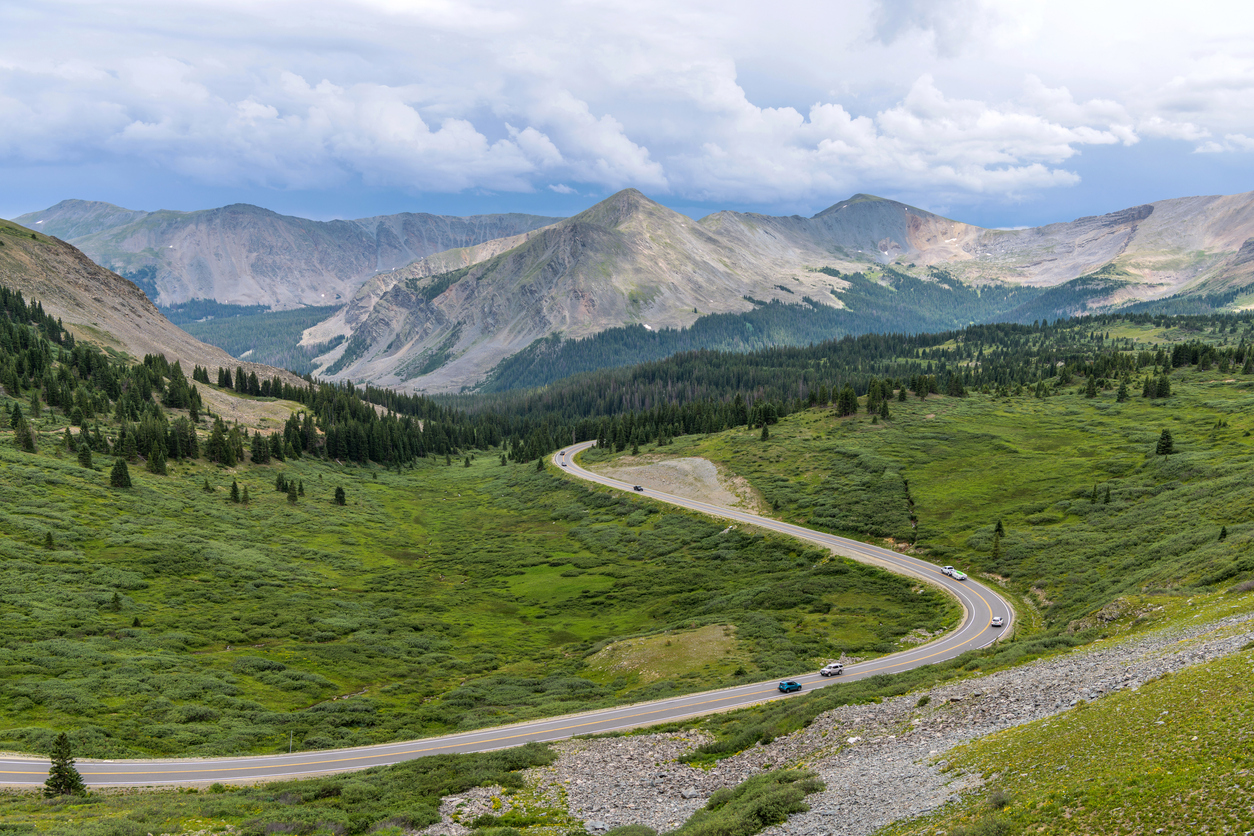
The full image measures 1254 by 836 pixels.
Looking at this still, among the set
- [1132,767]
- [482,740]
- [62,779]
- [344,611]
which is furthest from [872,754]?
[344,611]

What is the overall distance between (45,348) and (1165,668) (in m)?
239

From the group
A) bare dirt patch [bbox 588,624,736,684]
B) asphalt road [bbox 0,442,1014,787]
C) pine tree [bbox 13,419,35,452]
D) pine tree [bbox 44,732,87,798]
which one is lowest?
bare dirt patch [bbox 588,624,736,684]

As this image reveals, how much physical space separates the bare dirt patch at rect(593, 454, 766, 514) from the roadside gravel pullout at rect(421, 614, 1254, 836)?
9170 cm

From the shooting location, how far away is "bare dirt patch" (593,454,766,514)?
5485 inches

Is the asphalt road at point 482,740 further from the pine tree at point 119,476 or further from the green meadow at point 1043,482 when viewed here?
the pine tree at point 119,476

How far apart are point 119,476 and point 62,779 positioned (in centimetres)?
10813

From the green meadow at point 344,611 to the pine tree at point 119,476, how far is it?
2.35m

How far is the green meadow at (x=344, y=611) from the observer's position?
183ft

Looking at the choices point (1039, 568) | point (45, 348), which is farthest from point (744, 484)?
point (45, 348)

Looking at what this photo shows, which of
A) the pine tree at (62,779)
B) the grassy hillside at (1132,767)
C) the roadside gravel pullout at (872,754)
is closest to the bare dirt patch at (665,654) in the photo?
the roadside gravel pullout at (872,754)

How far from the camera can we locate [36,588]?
77875 millimetres

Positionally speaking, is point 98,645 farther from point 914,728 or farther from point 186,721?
point 914,728

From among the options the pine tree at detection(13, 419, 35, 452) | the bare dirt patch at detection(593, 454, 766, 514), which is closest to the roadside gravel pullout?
the bare dirt patch at detection(593, 454, 766, 514)

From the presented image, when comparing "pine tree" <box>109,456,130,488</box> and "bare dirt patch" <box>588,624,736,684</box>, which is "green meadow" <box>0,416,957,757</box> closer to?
"bare dirt patch" <box>588,624,736,684</box>
